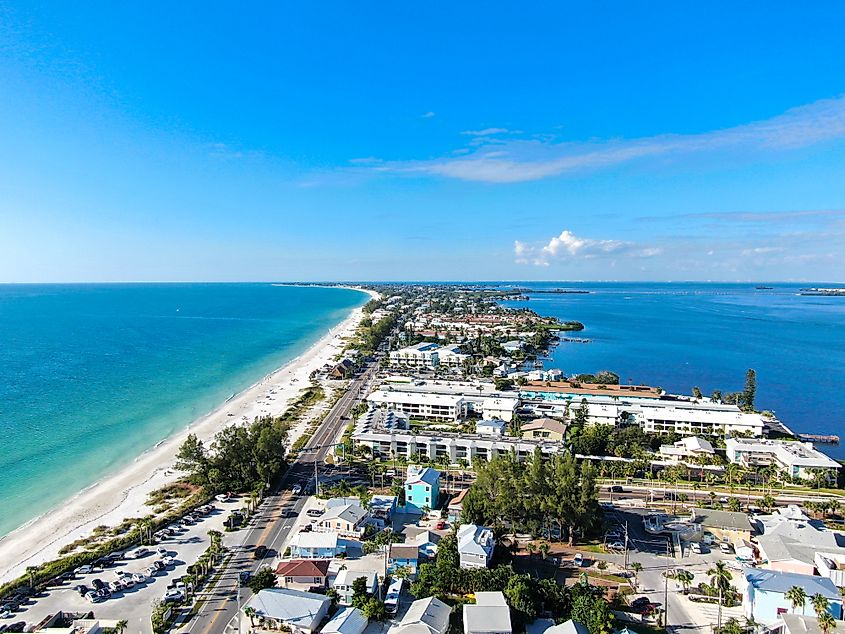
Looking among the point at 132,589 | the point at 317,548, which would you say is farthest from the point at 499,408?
the point at 132,589

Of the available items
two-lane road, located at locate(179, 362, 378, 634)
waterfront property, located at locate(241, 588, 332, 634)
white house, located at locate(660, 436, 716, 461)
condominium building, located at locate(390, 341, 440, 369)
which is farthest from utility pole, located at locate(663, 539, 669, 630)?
condominium building, located at locate(390, 341, 440, 369)

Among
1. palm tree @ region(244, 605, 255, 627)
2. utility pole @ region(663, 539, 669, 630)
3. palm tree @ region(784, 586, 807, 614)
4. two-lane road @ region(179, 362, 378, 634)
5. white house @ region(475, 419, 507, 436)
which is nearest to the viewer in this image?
palm tree @ region(784, 586, 807, 614)

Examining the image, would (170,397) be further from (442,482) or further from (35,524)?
(442,482)

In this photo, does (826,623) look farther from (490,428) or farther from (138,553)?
(138,553)

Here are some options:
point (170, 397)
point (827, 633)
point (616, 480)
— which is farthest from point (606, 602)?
point (170, 397)

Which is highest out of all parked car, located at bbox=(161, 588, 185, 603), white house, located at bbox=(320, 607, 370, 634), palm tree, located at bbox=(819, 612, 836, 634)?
palm tree, located at bbox=(819, 612, 836, 634)

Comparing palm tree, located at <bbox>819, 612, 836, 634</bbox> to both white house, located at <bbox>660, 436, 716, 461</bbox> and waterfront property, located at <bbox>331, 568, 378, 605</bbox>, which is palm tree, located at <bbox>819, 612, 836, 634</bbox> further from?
white house, located at <bbox>660, 436, 716, 461</bbox>

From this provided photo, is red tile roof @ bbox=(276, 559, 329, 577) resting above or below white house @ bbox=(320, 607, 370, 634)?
above

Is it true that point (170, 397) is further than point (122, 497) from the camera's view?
Yes
